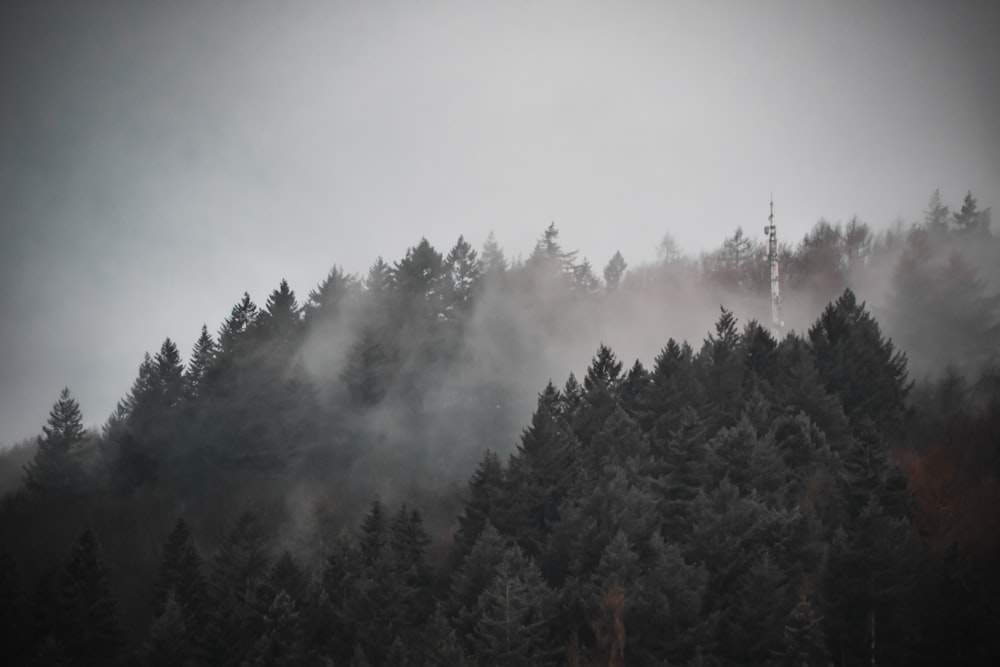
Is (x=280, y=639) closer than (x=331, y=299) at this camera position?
Yes


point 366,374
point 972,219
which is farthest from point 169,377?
point 972,219

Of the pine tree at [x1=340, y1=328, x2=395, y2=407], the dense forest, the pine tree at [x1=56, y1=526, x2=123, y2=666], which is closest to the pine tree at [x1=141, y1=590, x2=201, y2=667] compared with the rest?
the dense forest

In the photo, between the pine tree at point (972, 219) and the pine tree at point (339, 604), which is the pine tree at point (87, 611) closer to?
the pine tree at point (339, 604)

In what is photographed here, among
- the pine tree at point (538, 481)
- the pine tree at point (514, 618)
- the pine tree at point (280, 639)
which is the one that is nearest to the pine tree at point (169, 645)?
the pine tree at point (280, 639)

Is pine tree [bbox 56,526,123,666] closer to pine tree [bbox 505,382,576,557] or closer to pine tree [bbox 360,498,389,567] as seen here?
pine tree [bbox 360,498,389,567]

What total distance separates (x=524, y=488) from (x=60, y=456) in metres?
50.0

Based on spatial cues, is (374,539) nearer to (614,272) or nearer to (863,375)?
(863,375)

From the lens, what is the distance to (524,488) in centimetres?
3425

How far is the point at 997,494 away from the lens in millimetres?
34812

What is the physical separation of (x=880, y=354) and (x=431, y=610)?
30.9m

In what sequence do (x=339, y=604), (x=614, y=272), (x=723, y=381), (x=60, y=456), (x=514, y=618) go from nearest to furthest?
(x=514, y=618), (x=339, y=604), (x=723, y=381), (x=60, y=456), (x=614, y=272)

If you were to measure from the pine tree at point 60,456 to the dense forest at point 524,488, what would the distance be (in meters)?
0.25

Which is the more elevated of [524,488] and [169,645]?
[524,488]

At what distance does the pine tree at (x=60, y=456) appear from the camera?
5969 centimetres
